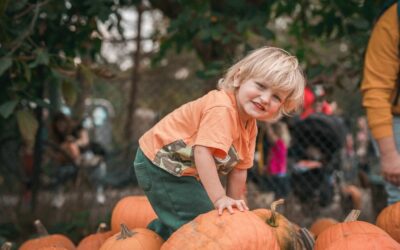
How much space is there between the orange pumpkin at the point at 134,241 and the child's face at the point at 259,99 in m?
0.62

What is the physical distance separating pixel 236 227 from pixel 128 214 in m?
1.10

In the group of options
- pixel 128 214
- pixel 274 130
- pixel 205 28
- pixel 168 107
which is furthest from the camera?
pixel 168 107

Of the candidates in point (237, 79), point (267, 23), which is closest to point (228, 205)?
point (237, 79)

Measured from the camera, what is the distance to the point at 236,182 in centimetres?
268

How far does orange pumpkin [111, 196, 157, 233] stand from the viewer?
10.1 feet

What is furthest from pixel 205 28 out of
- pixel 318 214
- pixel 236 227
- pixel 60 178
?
pixel 60 178

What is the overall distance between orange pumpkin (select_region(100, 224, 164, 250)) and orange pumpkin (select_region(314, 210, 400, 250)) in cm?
62

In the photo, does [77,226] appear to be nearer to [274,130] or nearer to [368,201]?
[274,130]

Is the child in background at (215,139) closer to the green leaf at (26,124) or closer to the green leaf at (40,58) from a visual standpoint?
the green leaf at (40,58)

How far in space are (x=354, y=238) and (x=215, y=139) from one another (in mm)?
597

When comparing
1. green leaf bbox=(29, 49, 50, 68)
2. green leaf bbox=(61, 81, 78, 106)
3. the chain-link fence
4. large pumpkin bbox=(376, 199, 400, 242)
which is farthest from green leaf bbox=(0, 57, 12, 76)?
the chain-link fence

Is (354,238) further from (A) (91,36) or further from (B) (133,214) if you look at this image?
(A) (91,36)

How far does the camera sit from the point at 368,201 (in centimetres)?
696

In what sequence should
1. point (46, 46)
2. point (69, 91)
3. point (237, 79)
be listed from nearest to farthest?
point (237, 79), point (69, 91), point (46, 46)
